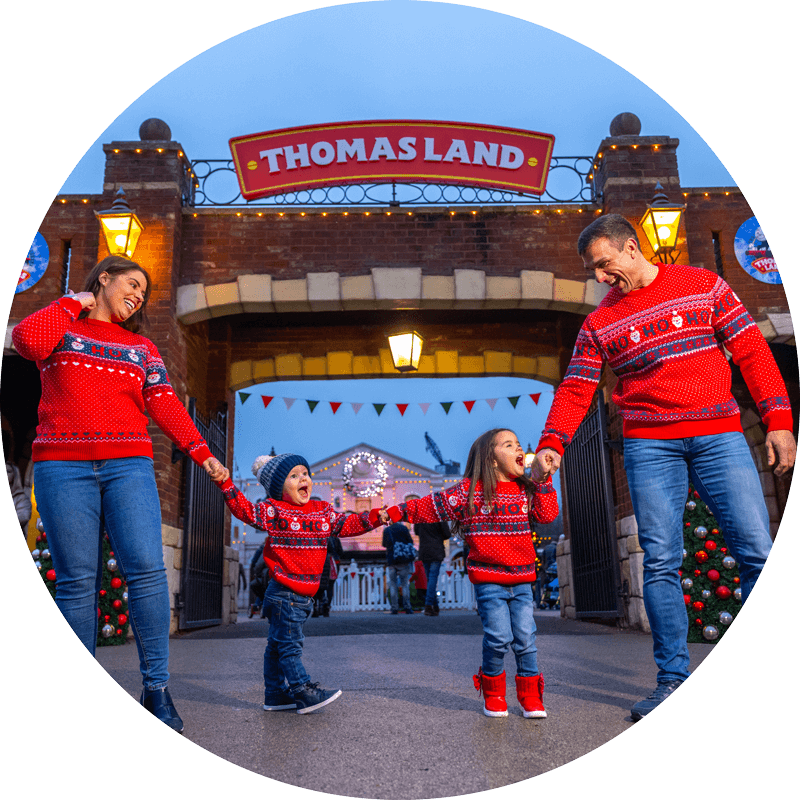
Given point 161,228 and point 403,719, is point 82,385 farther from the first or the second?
point 161,228

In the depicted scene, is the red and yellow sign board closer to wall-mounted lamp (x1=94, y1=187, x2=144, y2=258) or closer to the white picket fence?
wall-mounted lamp (x1=94, y1=187, x2=144, y2=258)

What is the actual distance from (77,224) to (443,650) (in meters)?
4.12

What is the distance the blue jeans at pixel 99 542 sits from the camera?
1.90m

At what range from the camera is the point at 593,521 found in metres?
6.08

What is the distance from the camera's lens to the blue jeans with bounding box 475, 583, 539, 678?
2.21 meters

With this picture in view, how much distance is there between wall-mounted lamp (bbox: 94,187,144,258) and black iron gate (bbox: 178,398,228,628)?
1.35 m

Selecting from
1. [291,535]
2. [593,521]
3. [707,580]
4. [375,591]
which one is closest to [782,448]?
[291,535]

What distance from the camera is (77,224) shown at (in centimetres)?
523

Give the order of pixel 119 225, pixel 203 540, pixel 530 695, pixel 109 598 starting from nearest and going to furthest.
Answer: pixel 530 695 → pixel 109 598 → pixel 119 225 → pixel 203 540

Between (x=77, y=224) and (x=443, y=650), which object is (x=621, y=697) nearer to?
(x=443, y=650)

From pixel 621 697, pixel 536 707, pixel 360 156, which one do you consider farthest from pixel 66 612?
pixel 360 156

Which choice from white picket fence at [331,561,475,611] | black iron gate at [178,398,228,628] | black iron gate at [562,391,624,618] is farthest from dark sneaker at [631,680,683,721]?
white picket fence at [331,561,475,611]

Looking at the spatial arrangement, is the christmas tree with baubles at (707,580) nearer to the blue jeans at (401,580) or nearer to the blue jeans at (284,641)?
the blue jeans at (284,641)

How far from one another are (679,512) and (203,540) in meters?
4.87
